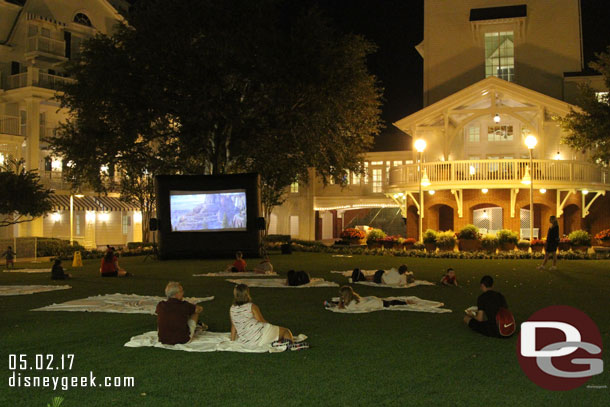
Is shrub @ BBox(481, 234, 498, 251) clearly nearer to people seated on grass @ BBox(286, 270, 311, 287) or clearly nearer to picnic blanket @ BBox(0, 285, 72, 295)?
people seated on grass @ BBox(286, 270, 311, 287)

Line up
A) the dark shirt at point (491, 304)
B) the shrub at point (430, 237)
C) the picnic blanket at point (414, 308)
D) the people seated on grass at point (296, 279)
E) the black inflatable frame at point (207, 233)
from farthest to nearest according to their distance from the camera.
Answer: the shrub at point (430, 237) < the black inflatable frame at point (207, 233) < the people seated on grass at point (296, 279) < the picnic blanket at point (414, 308) < the dark shirt at point (491, 304)

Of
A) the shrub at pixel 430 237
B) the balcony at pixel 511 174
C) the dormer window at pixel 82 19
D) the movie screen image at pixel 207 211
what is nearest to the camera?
the movie screen image at pixel 207 211

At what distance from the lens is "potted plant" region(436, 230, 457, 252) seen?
30000 millimetres

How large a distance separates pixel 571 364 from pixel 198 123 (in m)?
18.7

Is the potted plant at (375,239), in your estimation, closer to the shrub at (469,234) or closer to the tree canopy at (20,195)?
the shrub at (469,234)

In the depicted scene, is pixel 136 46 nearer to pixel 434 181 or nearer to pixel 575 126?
pixel 434 181

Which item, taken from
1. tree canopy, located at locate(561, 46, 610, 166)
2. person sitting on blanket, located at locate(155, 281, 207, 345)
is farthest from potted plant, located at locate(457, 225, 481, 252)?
person sitting on blanket, located at locate(155, 281, 207, 345)

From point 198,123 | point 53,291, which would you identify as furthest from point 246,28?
point 53,291

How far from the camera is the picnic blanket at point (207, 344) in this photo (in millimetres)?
9211

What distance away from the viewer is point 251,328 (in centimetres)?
932

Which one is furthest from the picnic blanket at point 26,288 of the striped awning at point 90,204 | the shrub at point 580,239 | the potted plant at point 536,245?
the striped awning at point 90,204

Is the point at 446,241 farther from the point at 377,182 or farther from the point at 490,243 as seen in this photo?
the point at 377,182

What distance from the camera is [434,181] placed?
3312cm

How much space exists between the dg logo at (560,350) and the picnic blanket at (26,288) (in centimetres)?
1204
